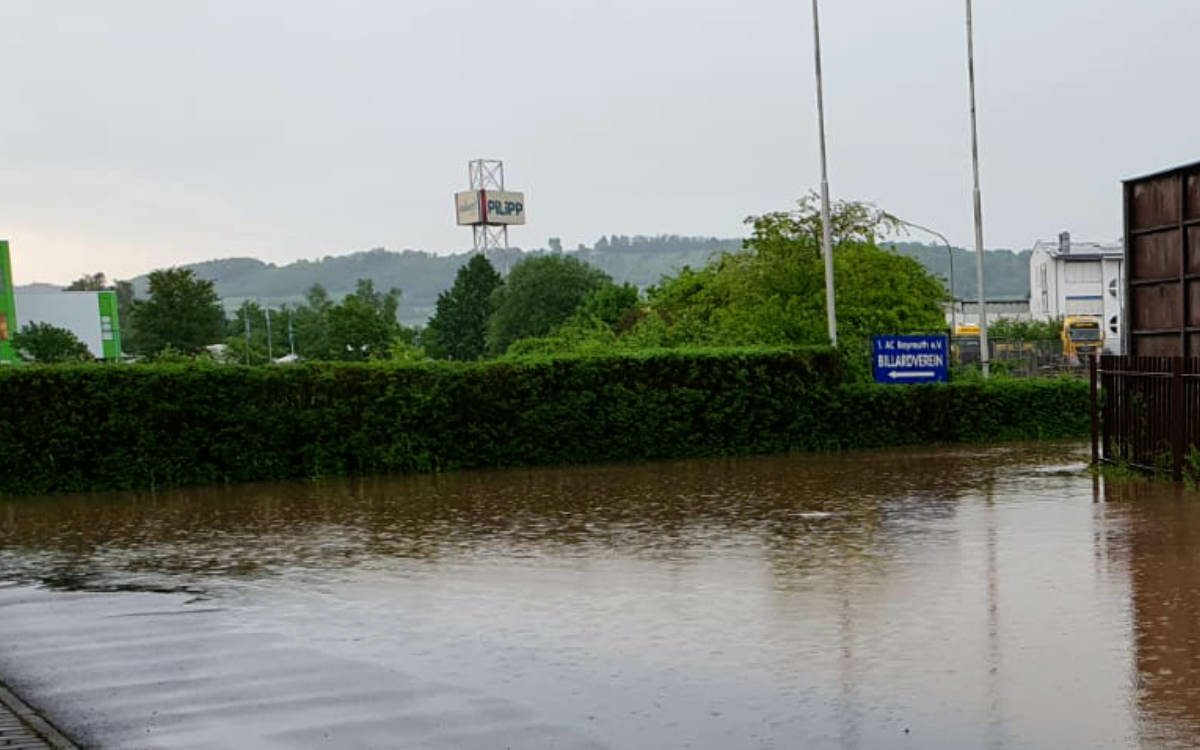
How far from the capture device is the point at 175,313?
10481 centimetres

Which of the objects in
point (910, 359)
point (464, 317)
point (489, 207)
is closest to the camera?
point (910, 359)

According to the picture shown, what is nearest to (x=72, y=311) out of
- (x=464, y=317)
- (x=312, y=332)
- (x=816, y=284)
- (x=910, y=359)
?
(x=312, y=332)

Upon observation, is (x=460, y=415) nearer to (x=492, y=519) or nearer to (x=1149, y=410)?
(x=492, y=519)

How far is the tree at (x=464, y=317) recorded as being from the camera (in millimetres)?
103875

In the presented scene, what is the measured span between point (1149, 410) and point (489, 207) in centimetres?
13354

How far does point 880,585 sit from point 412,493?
11597 millimetres

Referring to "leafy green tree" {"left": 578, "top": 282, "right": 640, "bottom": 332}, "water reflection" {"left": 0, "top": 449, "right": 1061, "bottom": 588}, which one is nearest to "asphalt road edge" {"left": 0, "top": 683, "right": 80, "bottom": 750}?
"water reflection" {"left": 0, "top": 449, "right": 1061, "bottom": 588}

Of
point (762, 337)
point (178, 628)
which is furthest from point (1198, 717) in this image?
point (762, 337)

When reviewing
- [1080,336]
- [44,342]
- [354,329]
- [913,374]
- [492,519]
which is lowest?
[492,519]

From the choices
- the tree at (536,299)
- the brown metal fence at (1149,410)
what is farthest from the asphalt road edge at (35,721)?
the tree at (536,299)

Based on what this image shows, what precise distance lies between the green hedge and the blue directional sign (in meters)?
0.38

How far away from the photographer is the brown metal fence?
1861cm

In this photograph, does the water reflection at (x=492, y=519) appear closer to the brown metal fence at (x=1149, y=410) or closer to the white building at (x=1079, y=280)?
the brown metal fence at (x=1149, y=410)

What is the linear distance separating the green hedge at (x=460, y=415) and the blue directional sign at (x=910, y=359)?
0.38m
